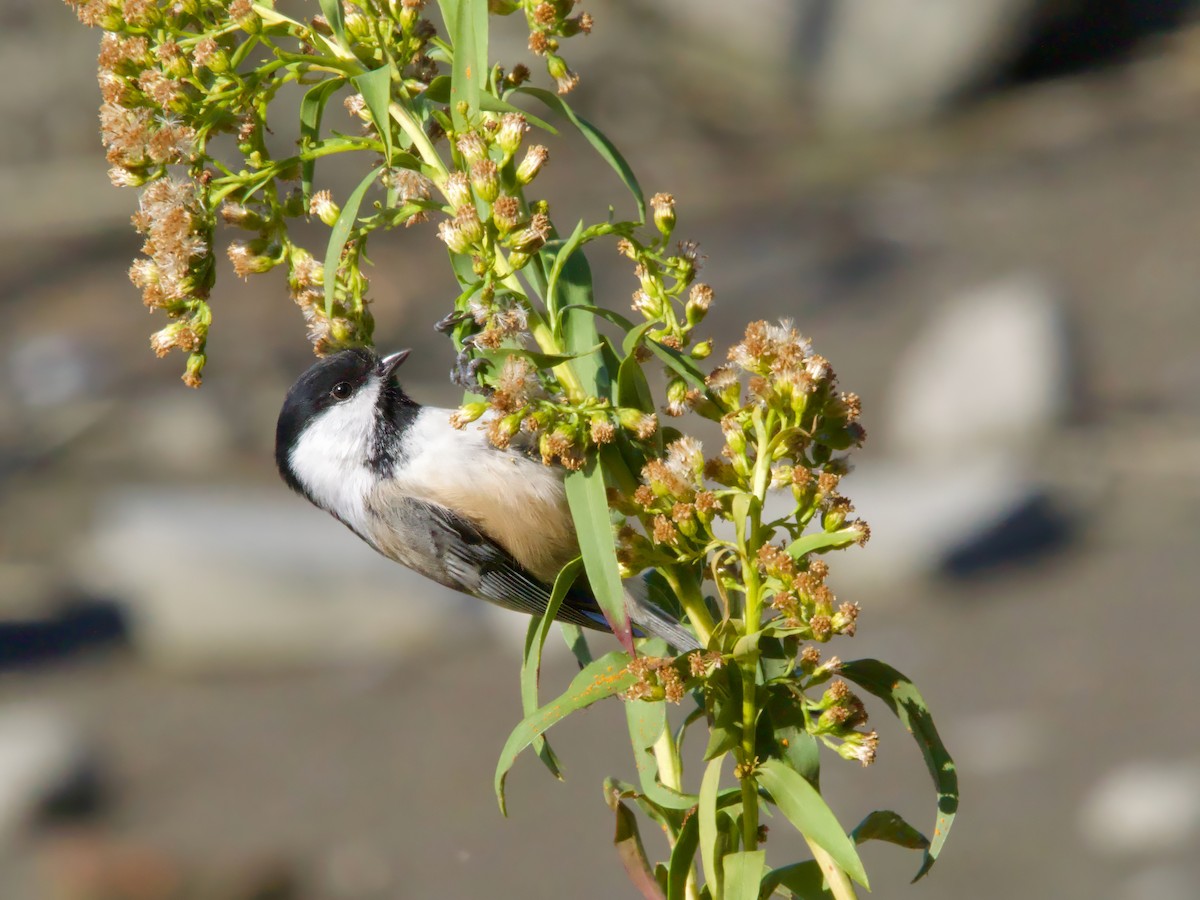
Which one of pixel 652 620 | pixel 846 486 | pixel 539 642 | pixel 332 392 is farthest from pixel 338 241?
→ pixel 846 486

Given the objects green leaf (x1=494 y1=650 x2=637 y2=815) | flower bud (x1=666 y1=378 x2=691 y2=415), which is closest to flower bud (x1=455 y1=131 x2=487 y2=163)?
flower bud (x1=666 y1=378 x2=691 y2=415)

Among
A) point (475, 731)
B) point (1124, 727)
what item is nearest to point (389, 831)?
point (475, 731)

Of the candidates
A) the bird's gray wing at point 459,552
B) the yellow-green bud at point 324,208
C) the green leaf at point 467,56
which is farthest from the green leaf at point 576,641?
the bird's gray wing at point 459,552

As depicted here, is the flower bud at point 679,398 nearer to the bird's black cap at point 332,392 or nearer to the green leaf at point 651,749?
the green leaf at point 651,749

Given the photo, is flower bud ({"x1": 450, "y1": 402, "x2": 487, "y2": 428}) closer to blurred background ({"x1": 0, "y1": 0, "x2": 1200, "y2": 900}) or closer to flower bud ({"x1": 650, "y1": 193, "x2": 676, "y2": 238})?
flower bud ({"x1": 650, "y1": 193, "x2": 676, "y2": 238})

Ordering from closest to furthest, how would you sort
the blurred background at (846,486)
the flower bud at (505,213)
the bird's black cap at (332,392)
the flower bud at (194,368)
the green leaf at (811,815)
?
the green leaf at (811,815), the flower bud at (505,213), the flower bud at (194,368), the bird's black cap at (332,392), the blurred background at (846,486)

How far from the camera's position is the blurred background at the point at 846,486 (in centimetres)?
636

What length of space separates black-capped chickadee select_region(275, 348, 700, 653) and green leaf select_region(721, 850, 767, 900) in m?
1.41

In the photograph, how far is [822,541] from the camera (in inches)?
53.6

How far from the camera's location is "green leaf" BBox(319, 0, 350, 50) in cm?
144

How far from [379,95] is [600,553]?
0.54 metres

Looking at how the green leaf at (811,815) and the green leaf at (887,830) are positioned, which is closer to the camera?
the green leaf at (811,815)

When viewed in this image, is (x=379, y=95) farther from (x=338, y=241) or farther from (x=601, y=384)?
(x=601, y=384)

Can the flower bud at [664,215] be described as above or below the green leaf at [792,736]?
above
